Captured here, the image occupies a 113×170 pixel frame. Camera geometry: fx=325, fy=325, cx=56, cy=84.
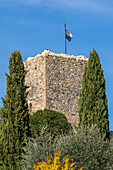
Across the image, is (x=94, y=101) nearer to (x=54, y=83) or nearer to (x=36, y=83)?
(x=54, y=83)

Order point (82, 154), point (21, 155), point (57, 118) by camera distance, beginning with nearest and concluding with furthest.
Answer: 1. point (82, 154)
2. point (21, 155)
3. point (57, 118)

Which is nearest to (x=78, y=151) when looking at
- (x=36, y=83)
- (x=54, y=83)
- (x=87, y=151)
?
(x=87, y=151)

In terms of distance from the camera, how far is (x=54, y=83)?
74.2 ft

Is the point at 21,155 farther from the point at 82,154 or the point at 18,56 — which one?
the point at 18,56

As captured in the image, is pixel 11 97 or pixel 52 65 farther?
pixel 52 65

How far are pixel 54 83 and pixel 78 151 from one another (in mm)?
9843

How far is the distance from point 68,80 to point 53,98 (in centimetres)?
200

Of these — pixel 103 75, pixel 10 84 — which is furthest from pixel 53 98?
pixel 10 84

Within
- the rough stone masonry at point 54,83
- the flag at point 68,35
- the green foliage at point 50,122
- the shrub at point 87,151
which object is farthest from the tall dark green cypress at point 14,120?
the flag at point 68,35

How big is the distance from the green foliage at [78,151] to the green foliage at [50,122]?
494 cm

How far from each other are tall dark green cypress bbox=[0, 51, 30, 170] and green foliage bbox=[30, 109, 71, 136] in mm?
3317

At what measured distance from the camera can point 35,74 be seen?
923 inches

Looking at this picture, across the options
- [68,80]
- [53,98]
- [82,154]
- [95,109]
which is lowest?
[82,154]

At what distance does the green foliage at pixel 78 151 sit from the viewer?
12.9 meters
